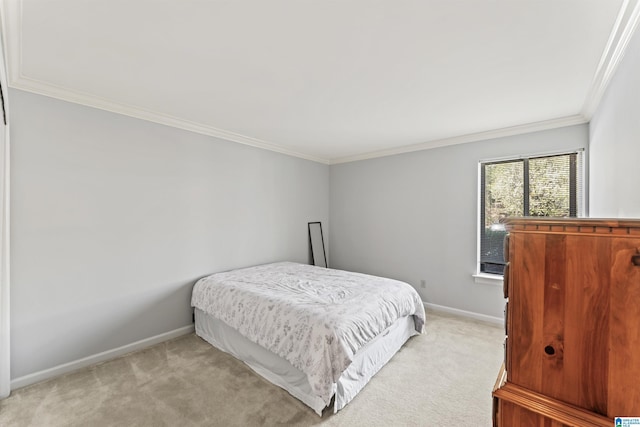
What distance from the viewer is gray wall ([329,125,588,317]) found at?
341cm

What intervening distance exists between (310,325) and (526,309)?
4.86 feet

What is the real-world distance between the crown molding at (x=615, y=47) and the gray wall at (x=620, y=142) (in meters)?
0.05

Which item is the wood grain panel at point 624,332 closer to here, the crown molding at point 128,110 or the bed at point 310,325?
the bed at point 310,325

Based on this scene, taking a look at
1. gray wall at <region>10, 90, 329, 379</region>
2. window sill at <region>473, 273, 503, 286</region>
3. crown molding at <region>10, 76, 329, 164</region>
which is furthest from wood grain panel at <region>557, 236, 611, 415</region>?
crown molding at <region>10, 76, 329, 164</region>

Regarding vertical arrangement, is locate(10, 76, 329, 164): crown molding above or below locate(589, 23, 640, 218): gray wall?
above

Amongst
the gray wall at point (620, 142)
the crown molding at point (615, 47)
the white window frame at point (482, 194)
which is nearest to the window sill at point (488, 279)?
the white window frame at point (482, 194)

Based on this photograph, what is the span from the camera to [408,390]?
2.14 m

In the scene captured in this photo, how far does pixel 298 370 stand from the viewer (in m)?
2.08

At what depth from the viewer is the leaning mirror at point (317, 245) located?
4.69 meters

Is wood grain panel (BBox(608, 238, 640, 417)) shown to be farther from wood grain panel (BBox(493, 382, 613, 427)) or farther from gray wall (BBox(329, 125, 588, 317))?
gray wall (BBox(329, 125, 588, 317))

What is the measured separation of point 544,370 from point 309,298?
71.1 inches

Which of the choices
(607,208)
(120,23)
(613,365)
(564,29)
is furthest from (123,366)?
(607,208)

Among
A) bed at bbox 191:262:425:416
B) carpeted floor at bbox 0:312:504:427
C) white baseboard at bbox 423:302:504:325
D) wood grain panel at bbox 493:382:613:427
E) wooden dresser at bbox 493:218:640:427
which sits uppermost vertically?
wooden dresser at bbox 493:218:640:427

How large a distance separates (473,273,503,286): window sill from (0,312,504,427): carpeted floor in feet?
2.98
